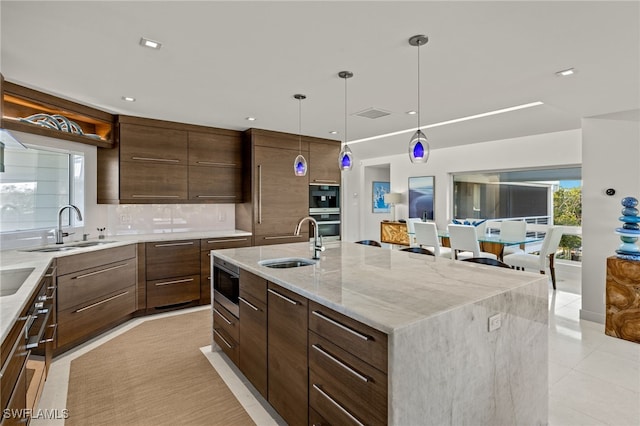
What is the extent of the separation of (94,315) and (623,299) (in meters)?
5.07

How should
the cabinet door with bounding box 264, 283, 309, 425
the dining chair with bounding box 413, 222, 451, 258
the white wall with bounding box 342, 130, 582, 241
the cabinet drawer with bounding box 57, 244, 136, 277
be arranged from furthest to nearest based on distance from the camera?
the white wall with bounding box 342, 130, 582, 241
the dining chair with bounding box 413, 222, 451, 258
the cabinet drawer with bounding box 57, 244, 136, 277
the cabinet door with bounding box 264, 283, 309, 425

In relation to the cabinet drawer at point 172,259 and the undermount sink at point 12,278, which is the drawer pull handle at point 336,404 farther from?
the cabinet drawer at point 172,259

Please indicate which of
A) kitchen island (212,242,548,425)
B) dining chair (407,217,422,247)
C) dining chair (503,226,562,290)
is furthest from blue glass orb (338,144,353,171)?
dining chair (407,217,422,247)

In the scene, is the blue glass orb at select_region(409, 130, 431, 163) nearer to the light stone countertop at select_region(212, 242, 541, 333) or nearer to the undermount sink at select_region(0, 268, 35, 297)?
the light stone countertop at select_region(212, 242, 541, 333)

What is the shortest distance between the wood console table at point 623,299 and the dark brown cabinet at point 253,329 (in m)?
3.41

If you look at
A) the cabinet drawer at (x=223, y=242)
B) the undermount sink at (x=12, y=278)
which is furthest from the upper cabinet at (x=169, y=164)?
the undermount sink at (x=12, y=278)

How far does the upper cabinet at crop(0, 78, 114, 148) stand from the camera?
297cm

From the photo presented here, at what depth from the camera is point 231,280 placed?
2.65 m

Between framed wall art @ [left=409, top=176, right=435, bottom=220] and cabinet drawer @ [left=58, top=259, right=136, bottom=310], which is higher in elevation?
framed wall art @ [left=409, top=176, right=435, bottom=220]

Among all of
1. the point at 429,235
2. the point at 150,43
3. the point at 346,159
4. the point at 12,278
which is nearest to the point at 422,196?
the point at 429,235

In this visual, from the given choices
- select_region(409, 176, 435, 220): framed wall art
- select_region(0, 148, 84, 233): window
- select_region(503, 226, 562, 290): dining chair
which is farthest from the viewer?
select_region(409, 176, 435, 220): framed wall art

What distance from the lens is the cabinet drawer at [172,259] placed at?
3924mm

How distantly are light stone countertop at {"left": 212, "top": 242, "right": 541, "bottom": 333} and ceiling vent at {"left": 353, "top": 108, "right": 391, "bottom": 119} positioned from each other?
176 centimetres

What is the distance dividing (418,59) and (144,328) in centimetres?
367
